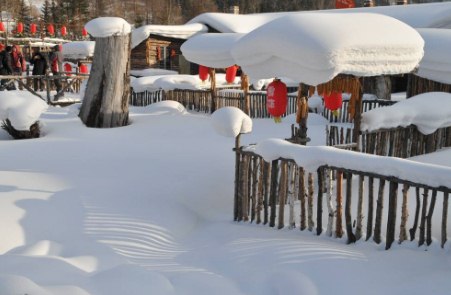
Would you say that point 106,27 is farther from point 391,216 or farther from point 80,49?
point 80,49

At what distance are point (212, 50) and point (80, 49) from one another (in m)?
22.7

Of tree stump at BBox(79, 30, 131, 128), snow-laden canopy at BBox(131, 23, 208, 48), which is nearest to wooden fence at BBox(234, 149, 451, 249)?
tree stump at BBox(79, 30, 131, 128)

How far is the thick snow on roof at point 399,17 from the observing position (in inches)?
706

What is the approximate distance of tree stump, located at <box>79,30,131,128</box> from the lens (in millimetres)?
10555

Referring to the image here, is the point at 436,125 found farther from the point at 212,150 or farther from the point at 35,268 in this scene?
the point at 35,268

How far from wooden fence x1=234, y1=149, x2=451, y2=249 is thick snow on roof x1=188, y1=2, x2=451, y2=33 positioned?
1388 cm

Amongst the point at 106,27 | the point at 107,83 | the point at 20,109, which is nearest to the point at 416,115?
the point at 107,83

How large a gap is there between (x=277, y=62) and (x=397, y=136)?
3715mm

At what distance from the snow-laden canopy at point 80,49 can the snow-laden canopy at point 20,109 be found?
2132cm

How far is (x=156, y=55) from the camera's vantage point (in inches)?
1043

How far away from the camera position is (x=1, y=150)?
27.1 ft

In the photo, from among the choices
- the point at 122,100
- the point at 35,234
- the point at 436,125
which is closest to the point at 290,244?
the point at 35,234

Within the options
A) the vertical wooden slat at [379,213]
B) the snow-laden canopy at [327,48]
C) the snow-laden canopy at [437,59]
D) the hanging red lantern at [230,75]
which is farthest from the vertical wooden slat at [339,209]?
the hanging red lantern at [230,75]

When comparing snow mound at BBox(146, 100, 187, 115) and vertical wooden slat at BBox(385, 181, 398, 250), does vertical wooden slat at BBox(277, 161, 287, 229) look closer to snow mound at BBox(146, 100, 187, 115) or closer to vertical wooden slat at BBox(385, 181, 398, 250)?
vertical wooden slat at BBox(385, 181, 398, 250)
